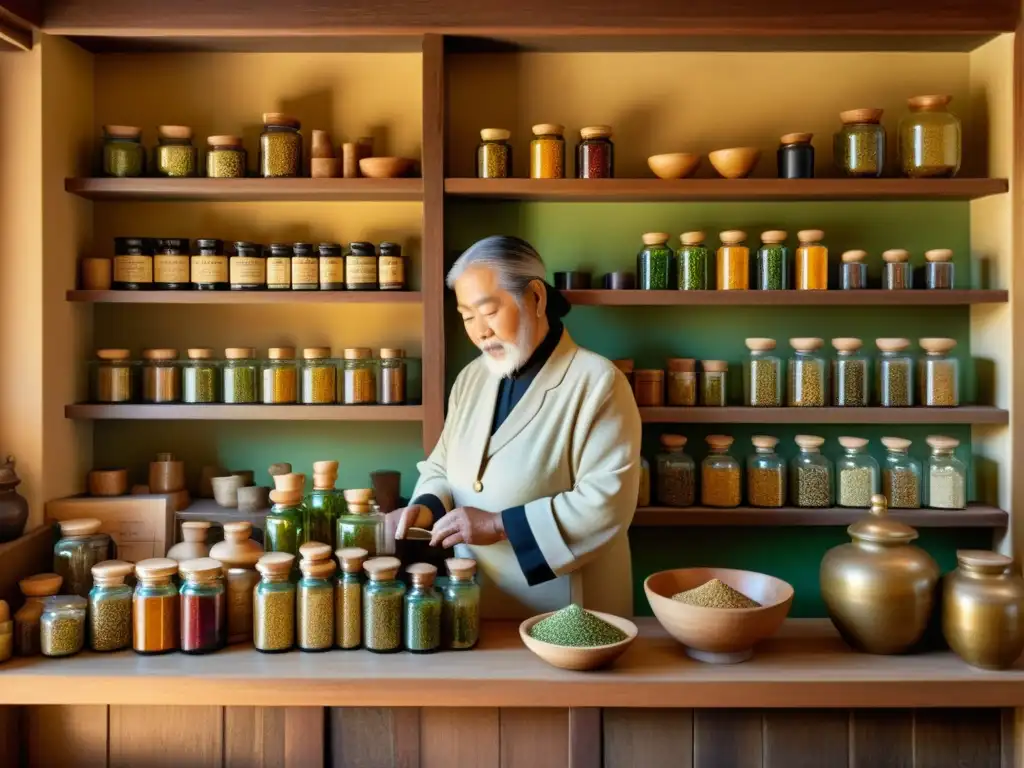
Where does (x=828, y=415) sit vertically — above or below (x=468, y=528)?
above

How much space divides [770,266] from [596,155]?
581mm

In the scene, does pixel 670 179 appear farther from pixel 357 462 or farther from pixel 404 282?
pixel 357 462

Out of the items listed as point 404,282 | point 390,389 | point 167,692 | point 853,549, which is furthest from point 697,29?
point 167,692

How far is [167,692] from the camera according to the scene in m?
1.53

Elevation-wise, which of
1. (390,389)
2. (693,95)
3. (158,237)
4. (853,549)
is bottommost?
(853,549)

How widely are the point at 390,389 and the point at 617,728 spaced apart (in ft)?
4.00

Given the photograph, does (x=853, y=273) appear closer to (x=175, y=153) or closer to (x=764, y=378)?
(x=764, y=378)

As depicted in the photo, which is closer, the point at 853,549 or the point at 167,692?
the point at 167,692

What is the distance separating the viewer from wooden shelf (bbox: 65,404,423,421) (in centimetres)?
243

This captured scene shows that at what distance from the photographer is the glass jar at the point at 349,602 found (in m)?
1.65

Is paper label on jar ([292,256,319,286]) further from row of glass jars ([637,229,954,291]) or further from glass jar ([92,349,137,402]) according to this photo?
row of glass jars ([637,229,954,291])

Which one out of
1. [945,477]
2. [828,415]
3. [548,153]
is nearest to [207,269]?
[548,153]

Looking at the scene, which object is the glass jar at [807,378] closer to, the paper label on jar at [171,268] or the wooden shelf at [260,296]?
the wooden shelf at [260,296]

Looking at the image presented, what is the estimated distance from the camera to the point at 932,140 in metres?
2.41
